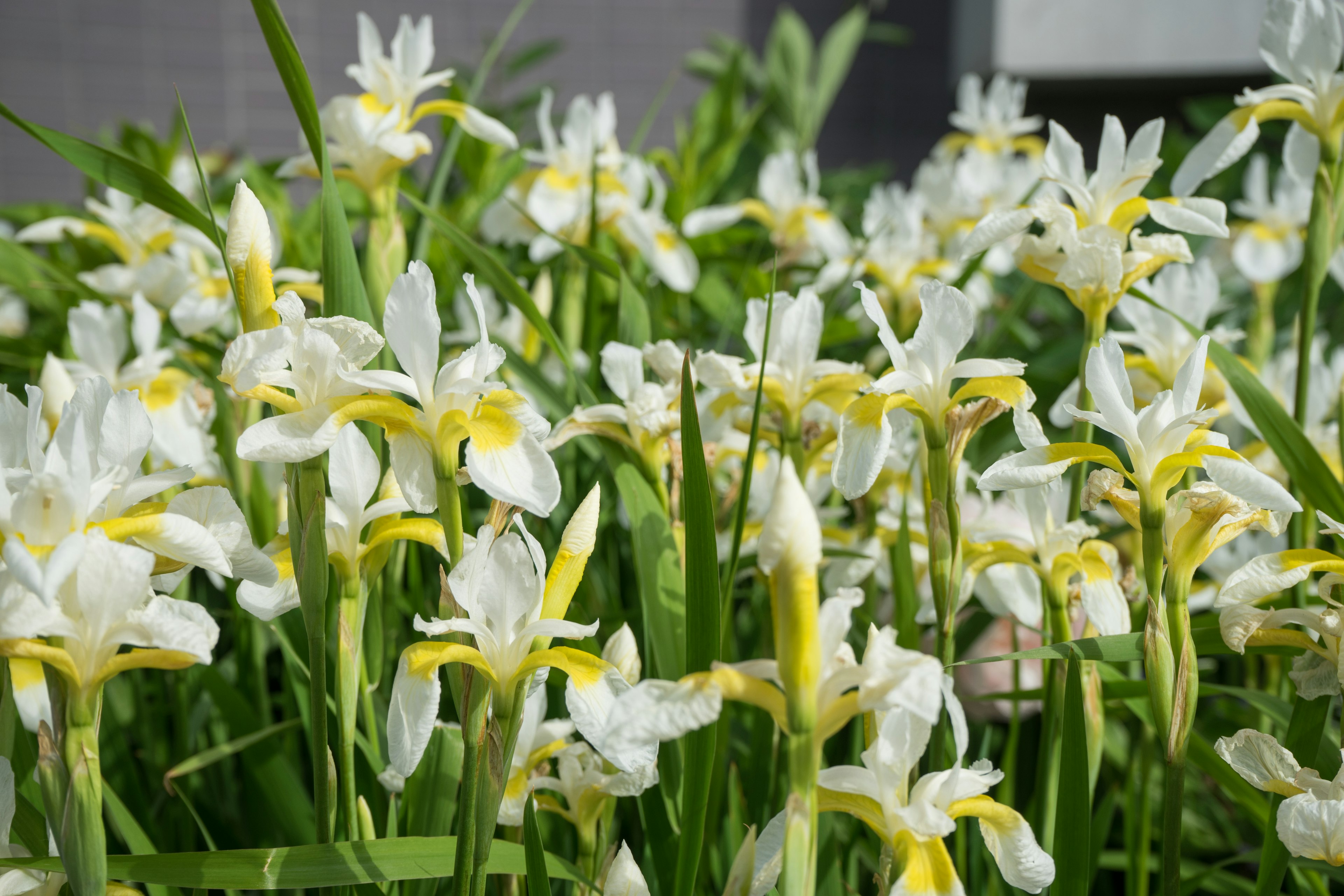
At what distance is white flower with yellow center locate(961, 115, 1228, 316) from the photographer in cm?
59

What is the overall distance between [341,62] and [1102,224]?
14.1 feet

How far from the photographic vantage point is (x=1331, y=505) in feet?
1.74

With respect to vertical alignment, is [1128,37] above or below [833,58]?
above

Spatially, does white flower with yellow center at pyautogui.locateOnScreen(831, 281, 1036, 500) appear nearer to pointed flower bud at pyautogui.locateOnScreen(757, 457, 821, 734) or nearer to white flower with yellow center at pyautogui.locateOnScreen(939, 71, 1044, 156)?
pointed flower bud at pyautogui.locateOnScreen(757, 457, 821, 734)

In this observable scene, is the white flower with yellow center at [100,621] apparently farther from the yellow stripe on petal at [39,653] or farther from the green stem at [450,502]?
the green stem at [450,502]

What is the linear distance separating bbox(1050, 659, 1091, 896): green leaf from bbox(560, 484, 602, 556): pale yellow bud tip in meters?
0.22

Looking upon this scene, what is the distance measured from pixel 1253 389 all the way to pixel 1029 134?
9.80 ft

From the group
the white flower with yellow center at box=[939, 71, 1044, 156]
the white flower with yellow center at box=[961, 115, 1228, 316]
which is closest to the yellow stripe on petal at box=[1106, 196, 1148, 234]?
the white flower with yellow center at box=[961, 115, 1228, 316]

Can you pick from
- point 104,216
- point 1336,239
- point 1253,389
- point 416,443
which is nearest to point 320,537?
point 416,443

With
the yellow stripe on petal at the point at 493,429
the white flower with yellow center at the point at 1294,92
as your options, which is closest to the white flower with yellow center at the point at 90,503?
the yellow stripe on petal at the point at 493,429

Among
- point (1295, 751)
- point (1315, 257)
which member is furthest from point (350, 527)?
point (1315, 257)

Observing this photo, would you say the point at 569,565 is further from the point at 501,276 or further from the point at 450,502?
the point at 501,276

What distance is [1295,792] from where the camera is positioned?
0.44 m

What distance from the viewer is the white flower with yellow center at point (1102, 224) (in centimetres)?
59
